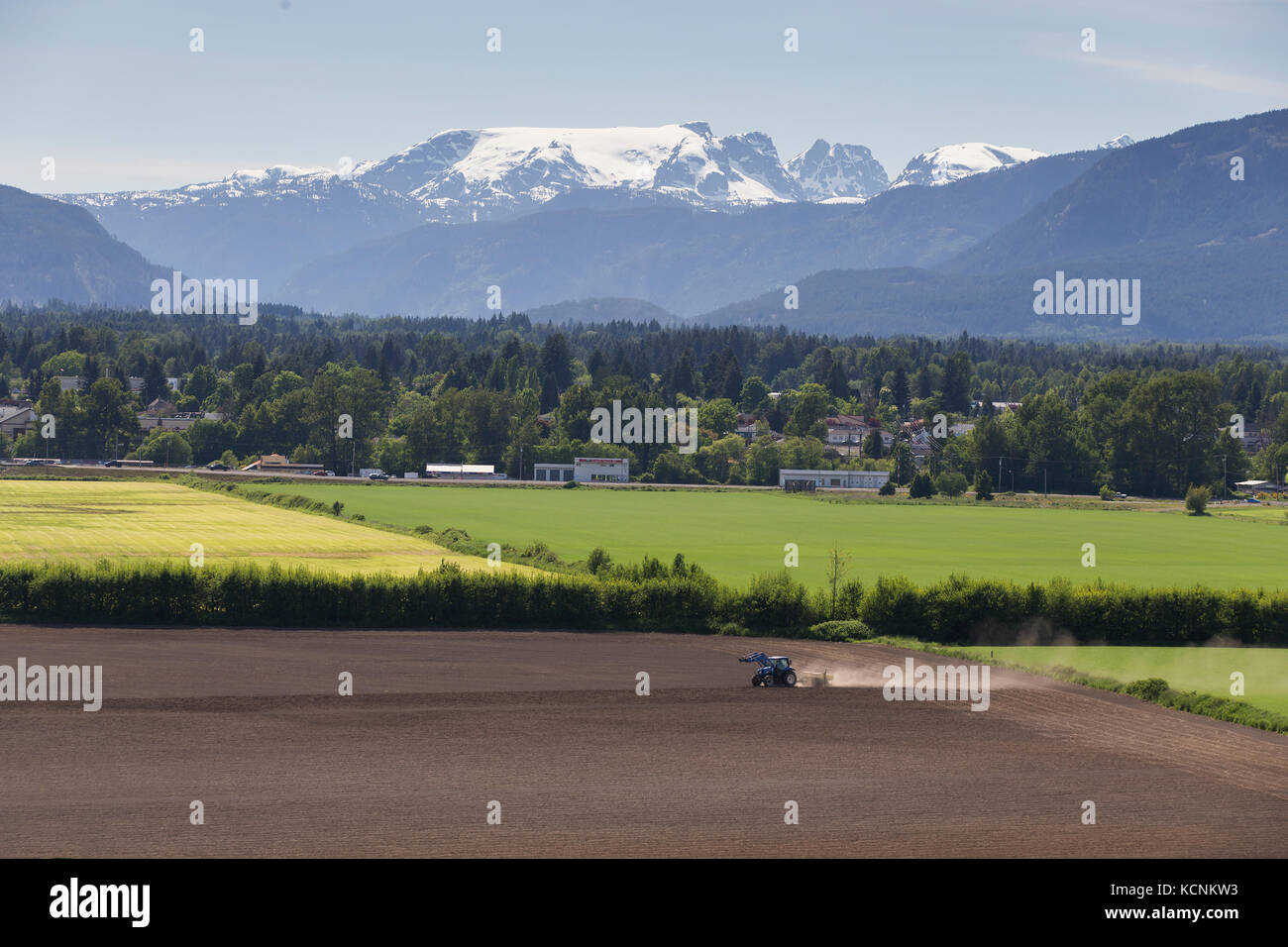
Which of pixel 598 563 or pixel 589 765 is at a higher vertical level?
pixel 598 563

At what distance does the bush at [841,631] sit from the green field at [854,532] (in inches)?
760

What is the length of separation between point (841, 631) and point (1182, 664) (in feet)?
50.2

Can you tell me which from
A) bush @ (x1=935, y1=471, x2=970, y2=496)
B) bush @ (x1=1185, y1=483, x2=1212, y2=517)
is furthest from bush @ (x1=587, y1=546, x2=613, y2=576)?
bush @ (x1=935, y1=471, x2=970, y2=496)

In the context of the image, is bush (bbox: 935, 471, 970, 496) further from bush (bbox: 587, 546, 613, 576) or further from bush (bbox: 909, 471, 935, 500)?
bush (bbox: 587, 546, 613, 576)

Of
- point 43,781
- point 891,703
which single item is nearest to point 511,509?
point 891,703

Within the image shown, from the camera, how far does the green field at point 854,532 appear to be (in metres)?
101

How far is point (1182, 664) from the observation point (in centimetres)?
6200

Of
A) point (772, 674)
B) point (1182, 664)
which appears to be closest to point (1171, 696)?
Answer: point (1182, 664)

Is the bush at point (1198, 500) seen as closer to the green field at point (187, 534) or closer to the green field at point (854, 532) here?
the green field at point (854, 532)

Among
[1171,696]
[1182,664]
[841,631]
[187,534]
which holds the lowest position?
[1182,664]

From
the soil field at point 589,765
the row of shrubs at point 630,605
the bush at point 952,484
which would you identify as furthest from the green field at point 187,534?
the bush at point 952,484

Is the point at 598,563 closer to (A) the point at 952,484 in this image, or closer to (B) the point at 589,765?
(B) the point at 589,765

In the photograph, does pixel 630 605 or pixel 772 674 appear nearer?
pixel 772 674

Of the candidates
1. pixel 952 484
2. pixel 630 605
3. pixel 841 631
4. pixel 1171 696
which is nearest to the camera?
pixel 1171 696
